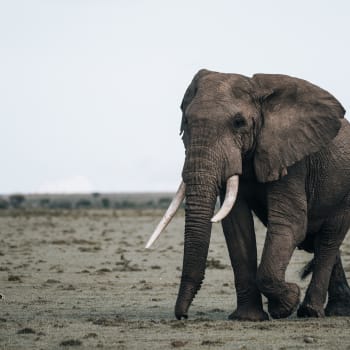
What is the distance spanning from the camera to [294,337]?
35.5ft

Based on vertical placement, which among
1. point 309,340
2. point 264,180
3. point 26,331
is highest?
point 264,180

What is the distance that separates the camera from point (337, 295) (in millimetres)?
13570

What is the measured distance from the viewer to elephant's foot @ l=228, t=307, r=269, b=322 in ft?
41.1

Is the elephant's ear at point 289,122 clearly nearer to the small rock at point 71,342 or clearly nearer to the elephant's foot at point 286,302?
the elephant's foot at point 286,302

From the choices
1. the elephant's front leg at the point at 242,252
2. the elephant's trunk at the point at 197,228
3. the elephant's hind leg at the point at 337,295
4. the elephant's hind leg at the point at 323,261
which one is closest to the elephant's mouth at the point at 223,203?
the elephant's trunk at the point at 197,228

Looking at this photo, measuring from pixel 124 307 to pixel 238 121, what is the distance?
3.35 meters

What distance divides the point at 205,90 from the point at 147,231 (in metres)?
26.6

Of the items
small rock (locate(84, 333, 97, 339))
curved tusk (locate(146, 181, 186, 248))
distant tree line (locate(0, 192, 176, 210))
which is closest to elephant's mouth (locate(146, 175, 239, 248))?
curved tusk (locate(146, 181, 186, 248))

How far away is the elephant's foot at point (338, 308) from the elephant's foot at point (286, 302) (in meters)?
1.43

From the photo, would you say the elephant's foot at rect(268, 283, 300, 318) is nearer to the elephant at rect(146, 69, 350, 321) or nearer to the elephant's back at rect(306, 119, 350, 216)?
the elephant at rect(146, 69, 350, 321)

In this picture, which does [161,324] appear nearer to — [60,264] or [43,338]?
[43,338]

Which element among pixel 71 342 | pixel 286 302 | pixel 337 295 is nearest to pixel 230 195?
pixel 286 302

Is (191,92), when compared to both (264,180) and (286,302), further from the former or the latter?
(286,302)

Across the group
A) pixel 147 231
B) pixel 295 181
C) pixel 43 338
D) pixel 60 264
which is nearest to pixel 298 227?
pixel 295 181
